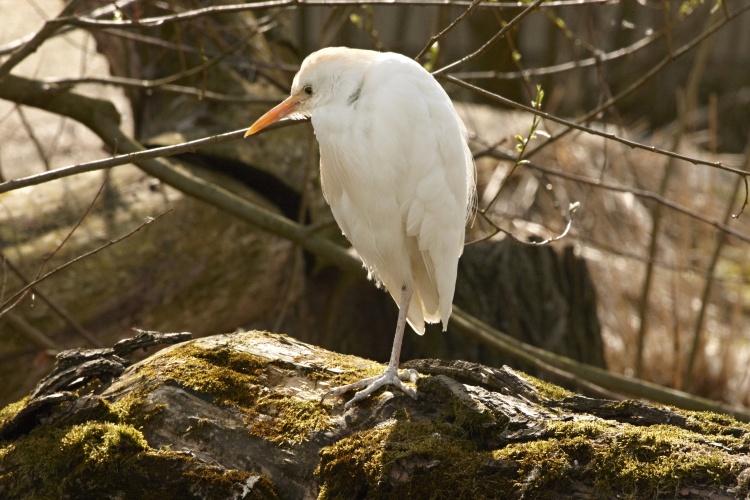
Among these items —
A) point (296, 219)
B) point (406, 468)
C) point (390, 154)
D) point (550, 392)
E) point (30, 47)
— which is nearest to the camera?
point (406, 468)

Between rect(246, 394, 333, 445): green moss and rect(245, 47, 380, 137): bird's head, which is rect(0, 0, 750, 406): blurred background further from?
rect(246, 394, 333, 445): green moss

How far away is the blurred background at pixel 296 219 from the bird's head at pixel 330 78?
0.79ft

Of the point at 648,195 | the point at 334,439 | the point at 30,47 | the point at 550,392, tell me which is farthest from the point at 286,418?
the point at 648,195

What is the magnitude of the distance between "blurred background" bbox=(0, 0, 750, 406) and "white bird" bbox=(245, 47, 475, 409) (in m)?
0.17

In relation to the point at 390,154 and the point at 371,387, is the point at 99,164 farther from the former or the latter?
the point at 371,387

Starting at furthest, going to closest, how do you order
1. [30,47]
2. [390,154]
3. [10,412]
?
1. [30,47]
2. [390,154]
3. [10,412]

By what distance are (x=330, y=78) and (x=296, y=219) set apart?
2.23 metres

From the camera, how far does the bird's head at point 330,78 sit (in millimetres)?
2756

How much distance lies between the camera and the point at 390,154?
2688mm

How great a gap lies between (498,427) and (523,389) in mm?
236

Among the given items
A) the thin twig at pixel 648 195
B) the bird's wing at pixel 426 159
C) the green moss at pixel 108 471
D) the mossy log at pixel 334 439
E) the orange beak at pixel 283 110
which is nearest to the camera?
the mossy log at pixel 334 439

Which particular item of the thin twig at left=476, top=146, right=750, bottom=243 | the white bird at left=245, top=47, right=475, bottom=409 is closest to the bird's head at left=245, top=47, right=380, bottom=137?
the white bird at left=245, top=47, right=475, bottom=409

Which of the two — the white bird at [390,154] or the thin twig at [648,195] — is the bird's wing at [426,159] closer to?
the white bird at [390,154]

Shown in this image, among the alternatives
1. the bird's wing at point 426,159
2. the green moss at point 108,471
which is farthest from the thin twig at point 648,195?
the green moss at point 108,471
